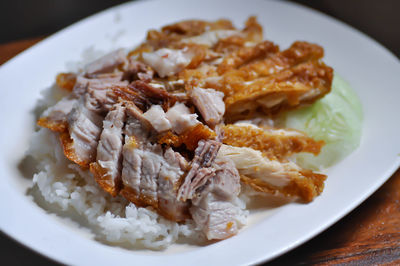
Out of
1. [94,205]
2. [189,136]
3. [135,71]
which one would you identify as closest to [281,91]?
[189,136]

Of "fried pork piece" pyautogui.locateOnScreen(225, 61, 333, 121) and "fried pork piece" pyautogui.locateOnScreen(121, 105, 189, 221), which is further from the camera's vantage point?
"fried pork piece" pyautogui.locateOnScreen(225, 61, 333, 121)

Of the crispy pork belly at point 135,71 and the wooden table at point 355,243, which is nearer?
the wooden table at point 355,243

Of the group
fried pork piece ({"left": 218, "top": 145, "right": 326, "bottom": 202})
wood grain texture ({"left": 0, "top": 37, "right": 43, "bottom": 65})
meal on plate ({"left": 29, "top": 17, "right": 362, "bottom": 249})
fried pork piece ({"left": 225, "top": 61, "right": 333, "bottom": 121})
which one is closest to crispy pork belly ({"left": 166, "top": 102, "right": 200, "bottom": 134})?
Result: meal on plate ({"left": 29, "top": 17, "right": 362, "bottom": 249})

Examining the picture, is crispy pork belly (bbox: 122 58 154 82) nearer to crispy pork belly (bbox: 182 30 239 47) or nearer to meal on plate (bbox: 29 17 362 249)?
meal on plate (bbox: 29 17 362 249)

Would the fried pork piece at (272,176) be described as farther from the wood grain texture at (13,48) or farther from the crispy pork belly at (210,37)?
the wood grain texture at (13,48)

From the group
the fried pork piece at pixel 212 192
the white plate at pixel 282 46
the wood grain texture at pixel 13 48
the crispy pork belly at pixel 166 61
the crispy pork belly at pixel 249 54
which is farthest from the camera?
the wood grain texture at pixel 13 48

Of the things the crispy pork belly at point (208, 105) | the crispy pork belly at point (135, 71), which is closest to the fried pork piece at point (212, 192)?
the crispy pork belly at point (208, 105)

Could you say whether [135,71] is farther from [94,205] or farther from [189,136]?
[94,205]
